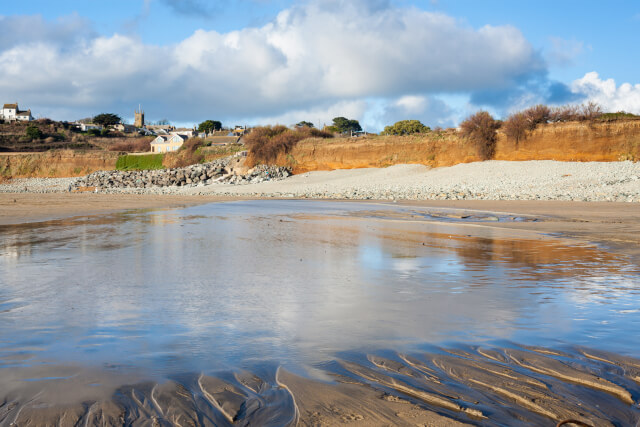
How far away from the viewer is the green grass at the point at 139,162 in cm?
7044

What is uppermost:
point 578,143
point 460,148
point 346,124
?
point 346,124

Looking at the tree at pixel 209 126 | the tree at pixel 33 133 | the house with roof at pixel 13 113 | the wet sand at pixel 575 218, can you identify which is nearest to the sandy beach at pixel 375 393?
the wet sand at pixel 575 218

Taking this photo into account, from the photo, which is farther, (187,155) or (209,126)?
(209,126)

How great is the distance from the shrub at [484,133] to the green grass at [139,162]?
4348cm

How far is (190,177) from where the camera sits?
170ft

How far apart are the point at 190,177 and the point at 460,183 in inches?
1136

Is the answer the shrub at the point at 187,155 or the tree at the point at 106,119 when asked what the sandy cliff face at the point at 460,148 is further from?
the tree at the point at 106,119

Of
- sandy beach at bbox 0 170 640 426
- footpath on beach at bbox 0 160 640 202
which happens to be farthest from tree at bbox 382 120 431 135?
sandy beach at bbox 0 170 640 426

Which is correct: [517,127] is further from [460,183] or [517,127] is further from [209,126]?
[209,126]

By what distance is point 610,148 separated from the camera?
1478 inches

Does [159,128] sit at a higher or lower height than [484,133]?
higher

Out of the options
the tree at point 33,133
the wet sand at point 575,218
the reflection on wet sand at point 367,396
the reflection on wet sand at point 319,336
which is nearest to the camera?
the reflection on wet sand at point 367,396

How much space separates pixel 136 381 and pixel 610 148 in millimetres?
41212

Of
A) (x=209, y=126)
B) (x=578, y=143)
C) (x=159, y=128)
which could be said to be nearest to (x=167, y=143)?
(x=209, y=126)
